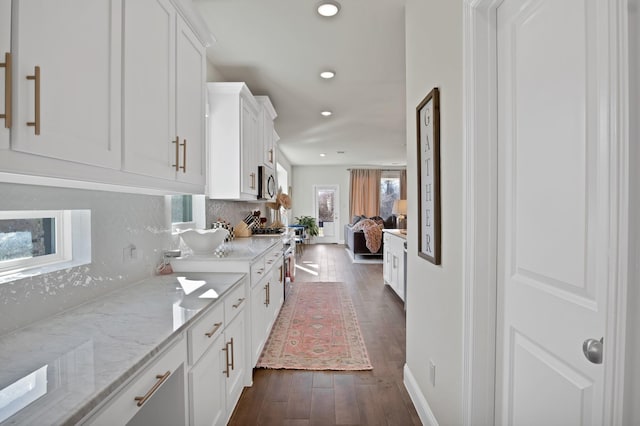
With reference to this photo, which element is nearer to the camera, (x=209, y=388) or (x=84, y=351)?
(x=84, y=351)

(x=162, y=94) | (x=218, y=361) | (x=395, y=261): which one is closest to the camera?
(x=162, y=94)

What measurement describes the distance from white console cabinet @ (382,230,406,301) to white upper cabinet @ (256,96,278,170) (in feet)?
6.30

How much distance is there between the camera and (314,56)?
317cm

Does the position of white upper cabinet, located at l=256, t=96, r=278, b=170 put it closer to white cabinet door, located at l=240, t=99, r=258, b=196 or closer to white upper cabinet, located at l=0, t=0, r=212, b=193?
white cabinet door, located at l=240, t=99, r=258, b=196

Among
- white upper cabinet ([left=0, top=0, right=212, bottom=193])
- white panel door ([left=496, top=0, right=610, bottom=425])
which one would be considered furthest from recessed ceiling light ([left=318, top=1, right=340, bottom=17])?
white panel door ([left=496, top=0, right=610, bottom=425])

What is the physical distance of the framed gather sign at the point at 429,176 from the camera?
1713 millimetres

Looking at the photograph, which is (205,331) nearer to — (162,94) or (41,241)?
A: (41,241)

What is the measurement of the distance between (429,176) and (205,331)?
1368 millimetres

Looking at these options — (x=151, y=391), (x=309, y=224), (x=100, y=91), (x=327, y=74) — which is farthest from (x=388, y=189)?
(x=151, y=391)

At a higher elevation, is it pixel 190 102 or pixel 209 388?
pixel 190 102

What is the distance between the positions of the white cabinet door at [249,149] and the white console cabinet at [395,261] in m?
1.87

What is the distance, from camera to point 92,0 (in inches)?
42.9

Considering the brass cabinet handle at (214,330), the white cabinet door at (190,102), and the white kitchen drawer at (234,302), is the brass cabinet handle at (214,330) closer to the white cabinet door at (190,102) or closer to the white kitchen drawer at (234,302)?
the white kitchen drawer at (234,302)

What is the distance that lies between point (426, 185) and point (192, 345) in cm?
142
